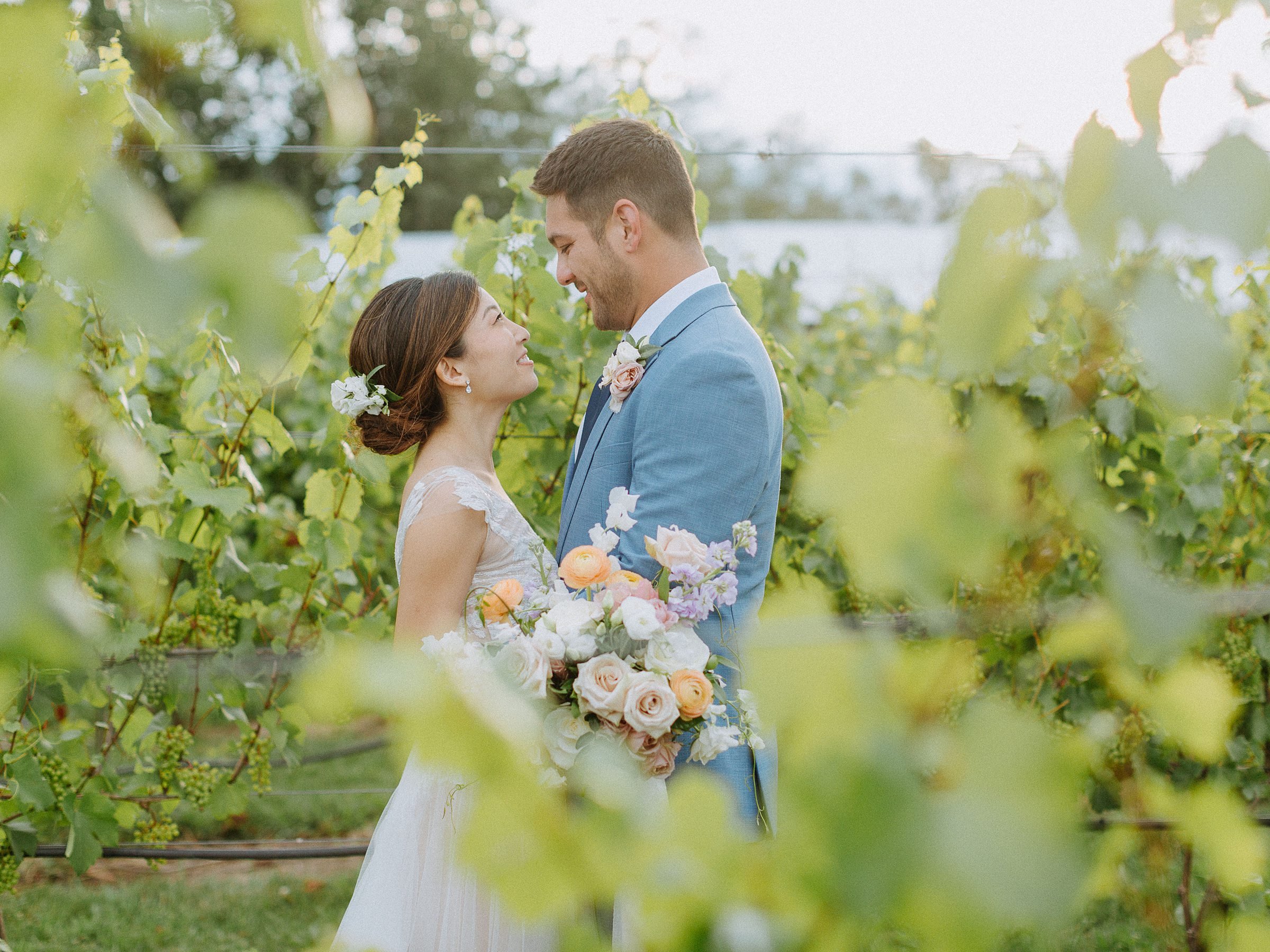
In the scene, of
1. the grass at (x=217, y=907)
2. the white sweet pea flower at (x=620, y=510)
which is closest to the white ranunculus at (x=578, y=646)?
the white sweet pea flower at (x=620, y=510)

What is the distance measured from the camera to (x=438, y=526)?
87.7 inches

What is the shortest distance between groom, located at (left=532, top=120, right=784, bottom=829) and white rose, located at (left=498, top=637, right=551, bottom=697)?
33cm

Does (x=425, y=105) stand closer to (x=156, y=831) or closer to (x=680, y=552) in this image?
(x=156, y=831)

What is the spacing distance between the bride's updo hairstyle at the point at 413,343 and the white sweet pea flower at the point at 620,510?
39.9 inches

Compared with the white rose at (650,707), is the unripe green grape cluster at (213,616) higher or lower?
lower

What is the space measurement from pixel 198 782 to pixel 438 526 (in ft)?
4.32

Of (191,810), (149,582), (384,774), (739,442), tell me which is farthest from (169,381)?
(739,442)

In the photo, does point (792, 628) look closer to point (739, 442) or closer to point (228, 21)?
point (228, 21)

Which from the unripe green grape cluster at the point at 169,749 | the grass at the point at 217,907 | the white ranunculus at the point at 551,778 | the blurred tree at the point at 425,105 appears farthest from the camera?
the blurred tree at the point at 425,105

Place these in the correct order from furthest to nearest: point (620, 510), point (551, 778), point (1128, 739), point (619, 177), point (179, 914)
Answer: point (179, 914)
point (1128, 739)
point (619, 177)
point (620, 510)
point (551, 778)

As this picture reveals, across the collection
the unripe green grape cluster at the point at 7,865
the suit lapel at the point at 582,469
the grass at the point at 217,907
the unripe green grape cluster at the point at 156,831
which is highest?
the suit lapel at the point at 582,469

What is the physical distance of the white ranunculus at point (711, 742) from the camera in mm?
1509

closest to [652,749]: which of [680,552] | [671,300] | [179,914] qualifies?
[680,552]

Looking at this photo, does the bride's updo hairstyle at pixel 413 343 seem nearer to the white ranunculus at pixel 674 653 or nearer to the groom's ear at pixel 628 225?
the groom's ear at pixel 628 225
